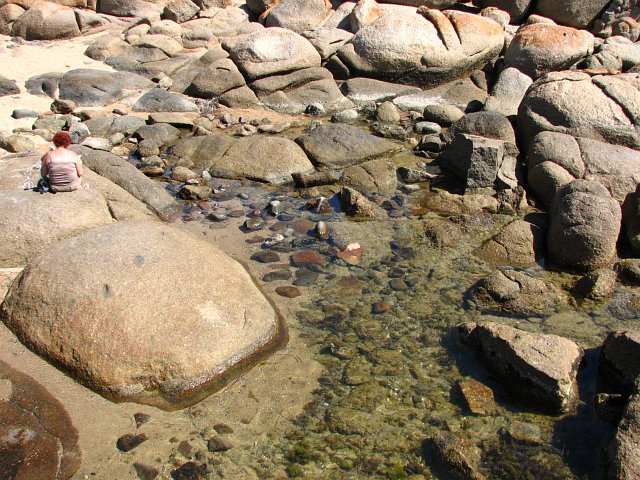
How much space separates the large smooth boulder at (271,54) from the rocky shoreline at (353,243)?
0.05m

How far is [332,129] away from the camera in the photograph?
31.6 feet

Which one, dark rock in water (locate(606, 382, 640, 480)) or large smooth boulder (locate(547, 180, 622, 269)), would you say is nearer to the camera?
dark rock in water (locate(606, 382, 640, 480))

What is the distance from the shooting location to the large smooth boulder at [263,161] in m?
8.81

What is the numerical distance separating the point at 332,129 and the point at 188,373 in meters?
5.81

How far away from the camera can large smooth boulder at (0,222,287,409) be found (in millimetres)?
4609

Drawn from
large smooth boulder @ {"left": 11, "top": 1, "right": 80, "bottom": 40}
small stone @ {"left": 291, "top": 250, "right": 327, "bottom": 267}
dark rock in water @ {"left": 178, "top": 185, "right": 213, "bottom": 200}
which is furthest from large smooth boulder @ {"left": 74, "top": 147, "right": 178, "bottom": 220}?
large smooth boulder @ {"left": 11, "top": 1, "right": 80, "bottom": 40}

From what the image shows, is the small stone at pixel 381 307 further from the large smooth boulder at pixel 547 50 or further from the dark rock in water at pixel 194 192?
the large smooth boulder at pixel 547 50

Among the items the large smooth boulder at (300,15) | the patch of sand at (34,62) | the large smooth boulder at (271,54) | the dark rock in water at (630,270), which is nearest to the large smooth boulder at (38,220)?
the patch of sand at (34,62)

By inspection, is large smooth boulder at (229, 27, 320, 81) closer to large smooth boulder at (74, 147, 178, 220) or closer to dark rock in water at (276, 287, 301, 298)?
large smooth boulder at (74, 147, 178, 220)

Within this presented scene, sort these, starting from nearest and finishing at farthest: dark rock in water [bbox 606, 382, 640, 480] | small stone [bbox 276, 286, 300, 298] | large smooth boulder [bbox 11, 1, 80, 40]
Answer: dark rock in water [bbox 606, 382, 640, 480] < small stone [bbox 276, 286, 300, 298] < large smooth boulder [bbox 11, 1, 80, 40]

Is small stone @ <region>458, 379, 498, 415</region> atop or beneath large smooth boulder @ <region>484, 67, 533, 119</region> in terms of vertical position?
atop

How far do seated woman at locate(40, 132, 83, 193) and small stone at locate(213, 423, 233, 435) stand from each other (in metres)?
3.19

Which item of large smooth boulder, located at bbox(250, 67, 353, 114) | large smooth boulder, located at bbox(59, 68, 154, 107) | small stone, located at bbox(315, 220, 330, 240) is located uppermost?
small stone, located at bbox(315, 220, 330, 240)

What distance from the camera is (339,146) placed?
9.35 meters
